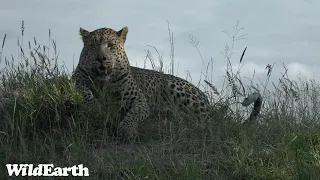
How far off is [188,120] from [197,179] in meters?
2.09

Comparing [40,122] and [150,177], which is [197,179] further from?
[40,122]

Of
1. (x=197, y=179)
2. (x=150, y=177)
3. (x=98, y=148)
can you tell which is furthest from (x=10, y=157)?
(x=197, y=179)

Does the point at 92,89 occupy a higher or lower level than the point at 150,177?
higher

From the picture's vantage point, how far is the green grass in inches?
220

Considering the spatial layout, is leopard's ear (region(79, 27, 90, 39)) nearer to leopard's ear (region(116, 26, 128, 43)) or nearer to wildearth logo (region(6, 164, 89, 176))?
leopard's ear (region(116, 26, 128, 43))

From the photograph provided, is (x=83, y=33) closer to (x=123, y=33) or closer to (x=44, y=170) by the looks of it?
(x=123, y=33)

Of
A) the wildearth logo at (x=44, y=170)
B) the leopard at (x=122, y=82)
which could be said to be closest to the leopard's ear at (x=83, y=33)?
the leopard at (x=122, y=82)

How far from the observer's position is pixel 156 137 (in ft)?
22.9

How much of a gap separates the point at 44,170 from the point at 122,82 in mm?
2499

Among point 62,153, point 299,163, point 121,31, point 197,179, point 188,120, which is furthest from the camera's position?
point 121,31

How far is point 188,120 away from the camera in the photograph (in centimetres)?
731

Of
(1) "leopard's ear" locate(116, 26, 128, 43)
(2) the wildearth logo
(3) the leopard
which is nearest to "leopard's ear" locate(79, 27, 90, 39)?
(3) the leopard

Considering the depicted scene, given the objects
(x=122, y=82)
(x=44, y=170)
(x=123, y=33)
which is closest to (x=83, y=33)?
(x=123, y=33)

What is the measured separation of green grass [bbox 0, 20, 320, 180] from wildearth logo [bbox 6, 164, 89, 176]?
69 millimetres
